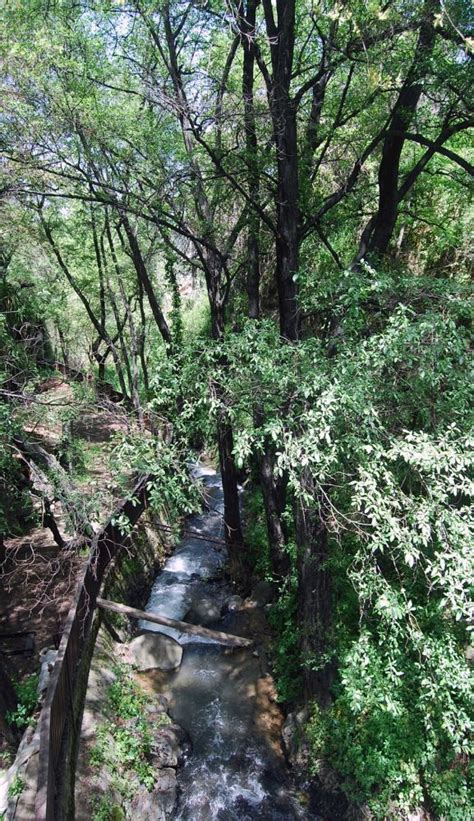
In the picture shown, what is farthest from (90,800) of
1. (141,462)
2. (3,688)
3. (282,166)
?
(282,166)

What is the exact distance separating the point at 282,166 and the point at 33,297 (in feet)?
25.5

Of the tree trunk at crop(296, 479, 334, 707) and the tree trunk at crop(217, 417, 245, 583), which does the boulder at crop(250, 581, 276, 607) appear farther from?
the tree trunk at crop(296, 479, 334, 707)

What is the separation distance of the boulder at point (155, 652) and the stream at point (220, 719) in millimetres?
162

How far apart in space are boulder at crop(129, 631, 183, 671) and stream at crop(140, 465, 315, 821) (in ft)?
0.53

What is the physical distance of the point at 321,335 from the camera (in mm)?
7211

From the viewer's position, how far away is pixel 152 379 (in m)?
5.27

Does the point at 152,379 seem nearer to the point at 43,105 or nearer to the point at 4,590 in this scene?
the point at 43,105

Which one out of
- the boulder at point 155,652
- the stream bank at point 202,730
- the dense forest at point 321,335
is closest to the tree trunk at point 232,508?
the dense forest at point 321,335

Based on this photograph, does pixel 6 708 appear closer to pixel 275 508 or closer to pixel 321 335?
pixel 275 508

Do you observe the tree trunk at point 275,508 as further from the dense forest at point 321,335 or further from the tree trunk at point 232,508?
the tree trunk at point 232,508

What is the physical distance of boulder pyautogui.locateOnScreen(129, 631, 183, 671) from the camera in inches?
322

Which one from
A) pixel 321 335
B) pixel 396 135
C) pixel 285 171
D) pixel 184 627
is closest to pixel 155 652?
pixel 184 627

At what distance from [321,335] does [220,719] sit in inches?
236

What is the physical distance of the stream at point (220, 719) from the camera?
19.5 feet
